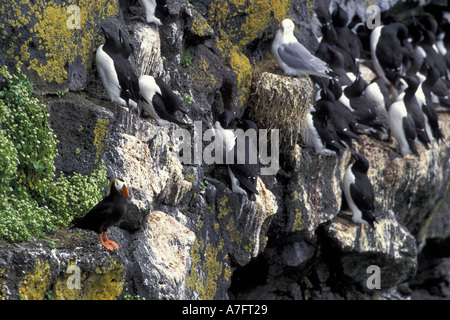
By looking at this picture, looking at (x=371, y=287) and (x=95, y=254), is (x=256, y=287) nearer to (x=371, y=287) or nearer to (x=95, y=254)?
(x=371, y=287)

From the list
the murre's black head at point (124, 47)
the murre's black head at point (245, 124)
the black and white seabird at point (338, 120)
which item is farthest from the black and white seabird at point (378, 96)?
the murre's black head at point (124, 47)

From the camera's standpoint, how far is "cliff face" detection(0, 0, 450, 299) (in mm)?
5219

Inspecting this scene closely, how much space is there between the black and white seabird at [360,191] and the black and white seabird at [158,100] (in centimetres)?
295

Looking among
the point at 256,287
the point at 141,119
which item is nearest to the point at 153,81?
the point at 141,119

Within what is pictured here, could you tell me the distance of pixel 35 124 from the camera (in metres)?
5.21

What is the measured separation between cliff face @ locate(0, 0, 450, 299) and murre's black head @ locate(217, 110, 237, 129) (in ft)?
0.40

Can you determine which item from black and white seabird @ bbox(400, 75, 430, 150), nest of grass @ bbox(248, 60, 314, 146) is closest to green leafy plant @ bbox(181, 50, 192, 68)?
nest of grass @ bbox(248, 60, 314, 146)

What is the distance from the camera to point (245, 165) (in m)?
6.93

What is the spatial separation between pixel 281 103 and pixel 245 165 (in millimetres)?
1064

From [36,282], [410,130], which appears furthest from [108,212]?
[410,130]

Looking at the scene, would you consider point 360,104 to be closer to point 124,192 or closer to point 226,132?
point 226,132

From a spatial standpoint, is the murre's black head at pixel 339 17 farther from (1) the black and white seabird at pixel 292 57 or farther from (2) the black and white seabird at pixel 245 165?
(2) the black and white seabird at pixel 245 165

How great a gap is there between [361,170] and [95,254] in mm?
4477

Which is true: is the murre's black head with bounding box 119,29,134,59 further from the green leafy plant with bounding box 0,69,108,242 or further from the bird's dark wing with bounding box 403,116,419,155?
the bird's dark wing with bounding box 403,116,419,155
